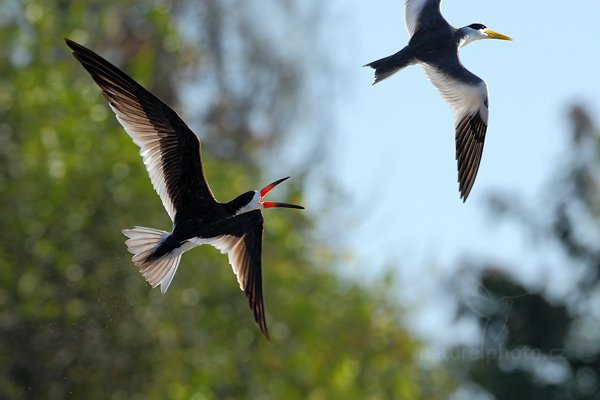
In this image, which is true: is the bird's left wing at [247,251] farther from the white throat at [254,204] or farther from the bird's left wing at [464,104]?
the bird's left wing at [464,104]

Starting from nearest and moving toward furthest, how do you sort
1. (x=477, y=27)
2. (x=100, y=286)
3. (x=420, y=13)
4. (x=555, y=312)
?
(x=420, y=13)
(x=477, y=27)
(x=100, y=286)
(x=555, y=312)

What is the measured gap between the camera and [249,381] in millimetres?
17766

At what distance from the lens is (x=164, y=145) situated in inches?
377

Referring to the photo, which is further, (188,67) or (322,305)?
(188,67)

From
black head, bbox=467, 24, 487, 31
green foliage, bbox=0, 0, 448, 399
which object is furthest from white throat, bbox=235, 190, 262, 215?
green foliage, bbox=0, 0, 448, 399

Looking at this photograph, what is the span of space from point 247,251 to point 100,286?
529 cm

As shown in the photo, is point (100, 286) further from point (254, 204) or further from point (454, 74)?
point (254, 204)

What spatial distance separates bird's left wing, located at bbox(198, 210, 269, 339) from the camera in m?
10.0

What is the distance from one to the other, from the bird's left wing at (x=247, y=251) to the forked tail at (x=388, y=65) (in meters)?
1.13

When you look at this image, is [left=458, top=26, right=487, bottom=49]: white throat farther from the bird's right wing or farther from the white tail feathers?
the white tail feathers

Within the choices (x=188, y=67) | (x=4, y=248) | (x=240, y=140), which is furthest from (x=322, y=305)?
(x=240, y=140)

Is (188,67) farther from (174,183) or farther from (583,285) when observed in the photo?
(174,183)

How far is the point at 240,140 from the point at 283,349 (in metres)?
14.6

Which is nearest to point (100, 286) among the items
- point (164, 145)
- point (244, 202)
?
point (164, 145)
